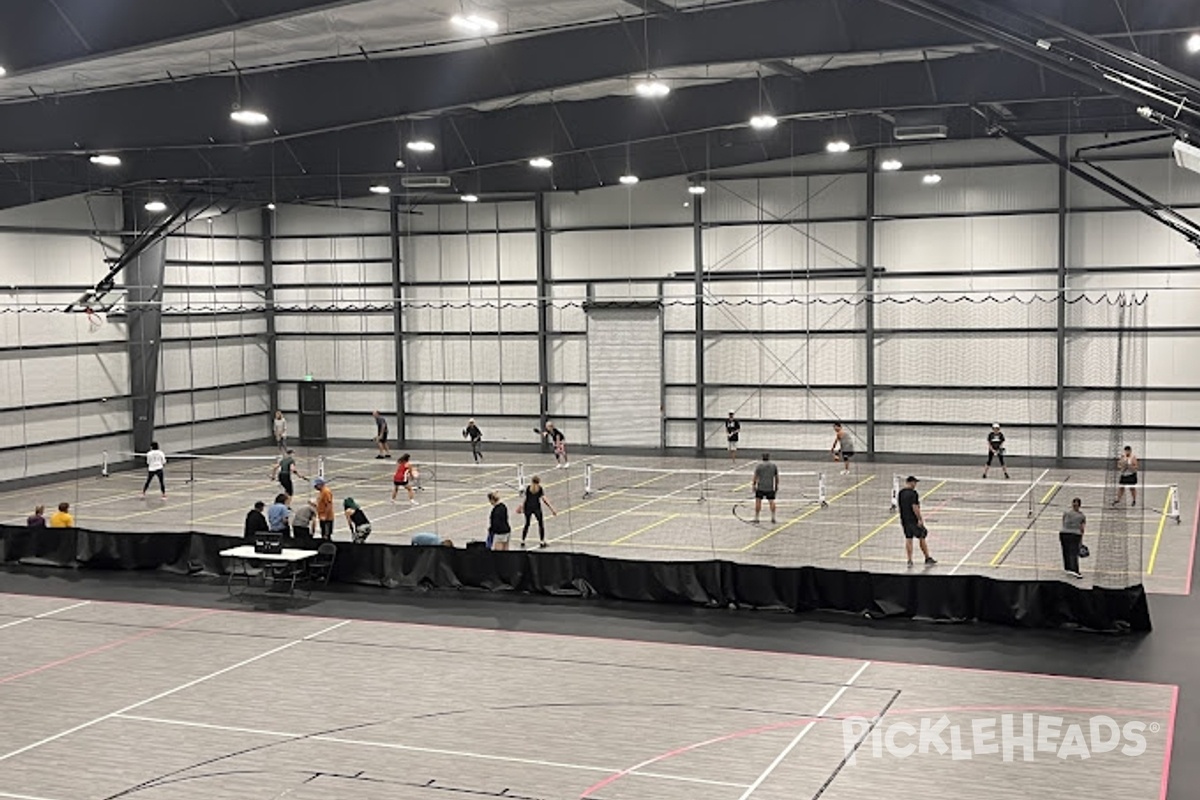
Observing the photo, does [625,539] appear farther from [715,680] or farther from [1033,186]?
[1033,186]

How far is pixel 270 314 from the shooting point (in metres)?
40.8

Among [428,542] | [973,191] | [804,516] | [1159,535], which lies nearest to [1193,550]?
[1159,535]

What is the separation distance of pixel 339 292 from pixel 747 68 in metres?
19.3

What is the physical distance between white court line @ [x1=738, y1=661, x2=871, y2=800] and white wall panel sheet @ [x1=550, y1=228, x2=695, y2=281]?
22264 millimetres

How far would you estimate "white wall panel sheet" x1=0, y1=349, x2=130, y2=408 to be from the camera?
102 ft

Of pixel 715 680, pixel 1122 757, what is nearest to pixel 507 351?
pixel 715 680

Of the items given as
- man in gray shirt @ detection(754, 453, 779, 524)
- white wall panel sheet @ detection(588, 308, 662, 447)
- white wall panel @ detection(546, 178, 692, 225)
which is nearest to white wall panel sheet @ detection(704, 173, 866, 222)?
white wall panel @ detection(546, 178, 692, 225)

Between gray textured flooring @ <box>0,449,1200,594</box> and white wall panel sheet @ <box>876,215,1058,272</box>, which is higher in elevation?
white wall panel sheet @ <box>876,215,1058,272</box>

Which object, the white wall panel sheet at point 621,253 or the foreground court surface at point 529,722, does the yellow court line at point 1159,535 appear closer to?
the foreground court surface at point 529,722

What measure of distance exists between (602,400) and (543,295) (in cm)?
369

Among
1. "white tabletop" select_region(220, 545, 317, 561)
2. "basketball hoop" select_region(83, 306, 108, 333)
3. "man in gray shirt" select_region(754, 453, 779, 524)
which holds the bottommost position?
"white tabletop" select_region(220, 545, 317, 561)

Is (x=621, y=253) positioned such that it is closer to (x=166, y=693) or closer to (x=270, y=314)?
(x=270, y=314)

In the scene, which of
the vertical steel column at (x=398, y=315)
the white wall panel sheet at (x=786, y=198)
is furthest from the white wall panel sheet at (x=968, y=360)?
the vertical steel column at (x=398, y=315)

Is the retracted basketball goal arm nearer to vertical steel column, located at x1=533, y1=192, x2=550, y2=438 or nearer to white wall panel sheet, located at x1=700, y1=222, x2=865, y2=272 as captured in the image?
vertical steel column, located at x1=533, y1=192, x2=550, y2=438
